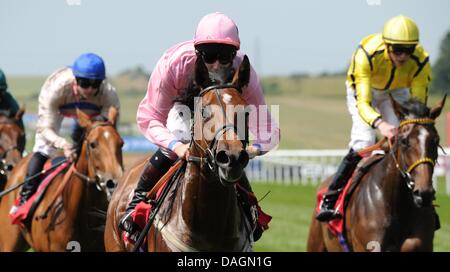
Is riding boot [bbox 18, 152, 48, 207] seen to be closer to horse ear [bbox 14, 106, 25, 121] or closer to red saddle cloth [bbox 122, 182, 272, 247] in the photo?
horse ear [bbox 14, 106, 25, 121]

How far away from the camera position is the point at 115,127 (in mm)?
8500

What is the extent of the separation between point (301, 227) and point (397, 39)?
24.4ft

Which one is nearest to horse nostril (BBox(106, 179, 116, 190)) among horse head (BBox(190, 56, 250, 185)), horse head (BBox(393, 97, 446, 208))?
horse head (BBox(393, 97, 446, 208))

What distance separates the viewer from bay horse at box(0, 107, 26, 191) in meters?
11.0

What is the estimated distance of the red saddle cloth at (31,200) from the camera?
9125mm

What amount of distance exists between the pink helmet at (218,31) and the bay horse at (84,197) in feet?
9.19

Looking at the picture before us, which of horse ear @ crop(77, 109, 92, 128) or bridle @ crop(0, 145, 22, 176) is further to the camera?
bridle @ crop(0, 145, 22, 176)

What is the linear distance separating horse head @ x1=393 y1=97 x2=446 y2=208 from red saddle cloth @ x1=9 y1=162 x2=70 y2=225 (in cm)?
333

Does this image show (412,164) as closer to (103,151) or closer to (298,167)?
(103,151)

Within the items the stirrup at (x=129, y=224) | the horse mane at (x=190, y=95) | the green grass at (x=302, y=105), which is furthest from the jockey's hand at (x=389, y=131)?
the green grass at (x=302, y=105)

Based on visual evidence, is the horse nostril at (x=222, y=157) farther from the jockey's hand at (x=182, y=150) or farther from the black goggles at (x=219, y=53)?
the black goggles at (x=219, y=53)

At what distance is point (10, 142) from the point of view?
11.1 meters

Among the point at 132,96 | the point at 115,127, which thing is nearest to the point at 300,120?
the point at 132,96

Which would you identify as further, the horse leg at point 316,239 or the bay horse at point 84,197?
the horse leg at point 316,239
